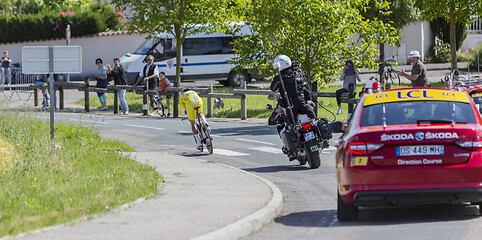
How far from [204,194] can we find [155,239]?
10.7 ft

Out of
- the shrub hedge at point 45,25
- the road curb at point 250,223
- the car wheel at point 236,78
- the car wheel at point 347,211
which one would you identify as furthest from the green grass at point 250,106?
the car wheel at point 347,211

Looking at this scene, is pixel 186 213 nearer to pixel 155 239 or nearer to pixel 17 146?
pixel 155 239

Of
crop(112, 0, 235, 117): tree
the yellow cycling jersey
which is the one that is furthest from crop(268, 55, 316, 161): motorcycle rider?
crop(112, 0, 235, 117): tree

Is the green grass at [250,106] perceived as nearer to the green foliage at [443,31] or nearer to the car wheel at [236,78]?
the car wheel at [236,78]

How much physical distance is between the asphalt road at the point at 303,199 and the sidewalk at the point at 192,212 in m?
0.29

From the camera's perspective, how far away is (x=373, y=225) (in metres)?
9.84

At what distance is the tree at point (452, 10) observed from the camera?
29.1 metres

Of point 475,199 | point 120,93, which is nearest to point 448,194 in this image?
point 475,199

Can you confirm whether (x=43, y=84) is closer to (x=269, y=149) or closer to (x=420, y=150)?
(x=269, y=149)

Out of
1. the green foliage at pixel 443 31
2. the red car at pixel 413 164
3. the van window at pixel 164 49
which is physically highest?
the green foliage at pixel 443 31

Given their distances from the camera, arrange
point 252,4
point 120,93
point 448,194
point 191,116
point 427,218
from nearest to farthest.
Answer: point 448,194
point 427,218
point 191,116
point 252,4
point 120,93

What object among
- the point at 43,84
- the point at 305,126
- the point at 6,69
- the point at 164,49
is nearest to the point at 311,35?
the point at 305,126

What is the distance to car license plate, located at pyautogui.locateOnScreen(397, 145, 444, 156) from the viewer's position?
377 inches

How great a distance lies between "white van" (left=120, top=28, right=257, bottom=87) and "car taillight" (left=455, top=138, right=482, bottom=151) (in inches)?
1163
